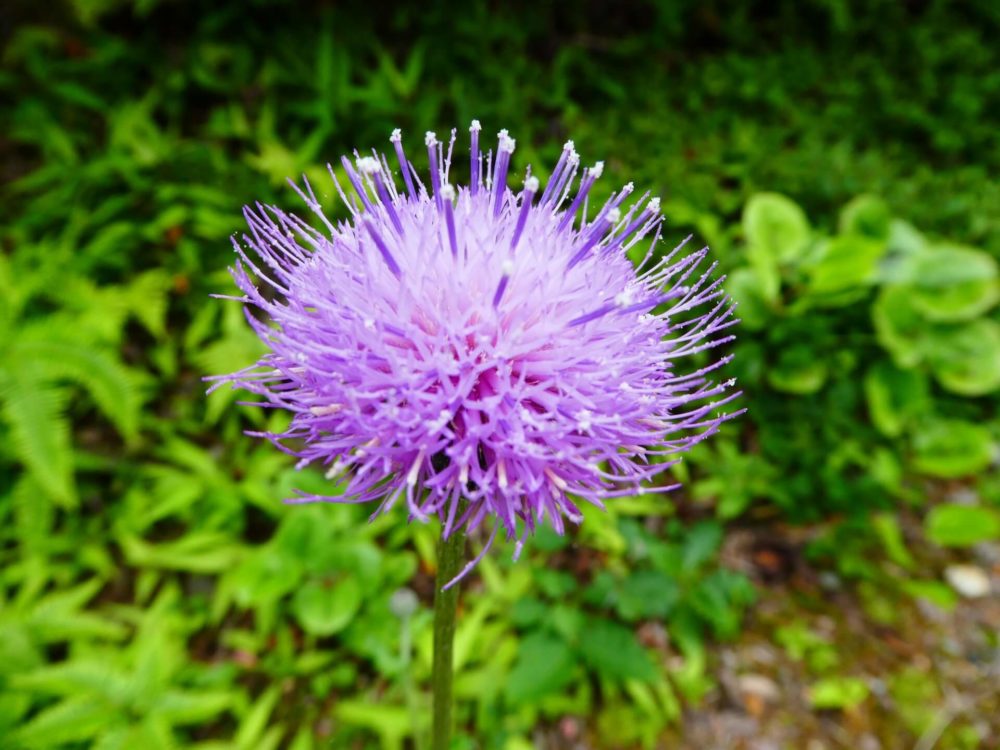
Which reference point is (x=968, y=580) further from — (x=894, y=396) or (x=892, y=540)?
(x=894, y=396)

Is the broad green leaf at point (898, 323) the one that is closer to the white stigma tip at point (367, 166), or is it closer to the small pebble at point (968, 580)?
the small pebble at point (968, 580)

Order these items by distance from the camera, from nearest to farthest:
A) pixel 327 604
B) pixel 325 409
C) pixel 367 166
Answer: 1. pixel 325 409
2. pixel 367 166
3. pixel 327 604

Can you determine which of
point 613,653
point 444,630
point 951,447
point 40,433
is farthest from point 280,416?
point 951,447

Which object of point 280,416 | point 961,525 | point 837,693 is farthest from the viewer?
point 961,525

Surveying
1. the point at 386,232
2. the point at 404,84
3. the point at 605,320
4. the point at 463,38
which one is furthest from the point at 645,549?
the point at 463,38

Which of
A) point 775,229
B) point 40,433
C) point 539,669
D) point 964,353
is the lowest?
point 539,669

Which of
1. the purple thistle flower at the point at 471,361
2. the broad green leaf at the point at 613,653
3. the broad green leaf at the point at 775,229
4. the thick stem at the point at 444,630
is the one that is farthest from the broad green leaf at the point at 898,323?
the thick stem at the point at 444,630
